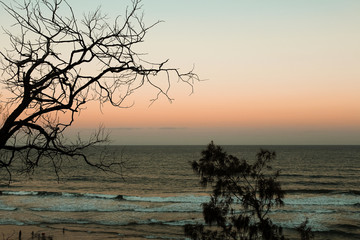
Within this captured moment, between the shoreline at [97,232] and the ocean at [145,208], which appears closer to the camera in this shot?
the shoreline at [97,232]

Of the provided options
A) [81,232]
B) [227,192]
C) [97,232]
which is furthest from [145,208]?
[227,192]

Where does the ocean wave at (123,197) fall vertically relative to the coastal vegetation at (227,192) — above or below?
below

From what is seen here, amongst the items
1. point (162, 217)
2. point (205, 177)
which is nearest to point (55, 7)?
point (205, 177)

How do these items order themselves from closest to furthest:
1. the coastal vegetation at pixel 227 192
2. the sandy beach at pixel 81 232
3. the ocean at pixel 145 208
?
the coastal vegetation at pixel 227 192 → the sandy beach at pixel 81 232 → the ocean at pixel 145 208

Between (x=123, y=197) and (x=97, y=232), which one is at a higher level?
(x=97, y=232)

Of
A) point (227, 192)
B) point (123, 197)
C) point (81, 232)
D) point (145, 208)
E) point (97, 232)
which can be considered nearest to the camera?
point (227, 192)

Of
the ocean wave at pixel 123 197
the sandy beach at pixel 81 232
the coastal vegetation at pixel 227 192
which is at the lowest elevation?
the ocean wave at pixel 123 197

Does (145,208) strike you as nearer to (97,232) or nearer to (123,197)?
(123,197)

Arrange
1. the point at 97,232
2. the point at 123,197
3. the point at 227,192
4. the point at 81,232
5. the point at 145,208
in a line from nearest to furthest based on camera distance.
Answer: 1. the point at 227,192
2. the point at 81,232
3. the point at 97,232
4. the point at 145,208
5. the point at 123,197

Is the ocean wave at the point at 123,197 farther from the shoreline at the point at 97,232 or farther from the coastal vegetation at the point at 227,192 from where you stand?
the coastal vegetation at the point at 227,192

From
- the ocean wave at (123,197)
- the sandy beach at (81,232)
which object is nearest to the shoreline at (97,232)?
the sandy beach at (81,232)

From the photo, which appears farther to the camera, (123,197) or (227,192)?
(123,197)

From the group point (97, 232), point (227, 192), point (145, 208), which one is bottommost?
point (145, 208)

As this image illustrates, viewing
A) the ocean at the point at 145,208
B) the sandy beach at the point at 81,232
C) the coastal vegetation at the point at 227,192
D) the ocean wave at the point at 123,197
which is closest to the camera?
the coastal vegetation at the point at 227,192
